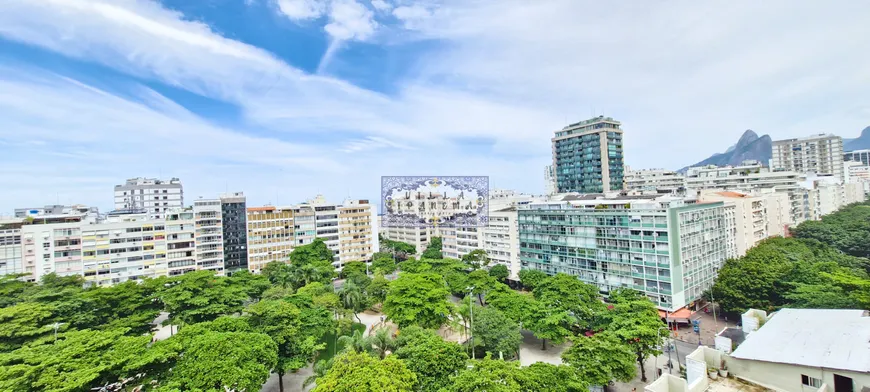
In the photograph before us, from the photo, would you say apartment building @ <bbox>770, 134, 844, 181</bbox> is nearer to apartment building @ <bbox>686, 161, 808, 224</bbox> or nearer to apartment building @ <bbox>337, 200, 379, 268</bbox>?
apartment building @ <bbox>686, 161, 808, 224</bbox>

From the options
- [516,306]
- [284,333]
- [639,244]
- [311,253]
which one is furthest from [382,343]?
[311,253]

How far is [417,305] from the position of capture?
83.4ft

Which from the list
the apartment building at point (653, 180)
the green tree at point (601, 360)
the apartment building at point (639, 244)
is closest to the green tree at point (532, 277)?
the apartment building at point (639, 244)

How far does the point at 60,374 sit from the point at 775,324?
26.5 m

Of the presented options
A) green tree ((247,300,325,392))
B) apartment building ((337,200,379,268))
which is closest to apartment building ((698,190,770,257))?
green tree ((247,300,325,392))

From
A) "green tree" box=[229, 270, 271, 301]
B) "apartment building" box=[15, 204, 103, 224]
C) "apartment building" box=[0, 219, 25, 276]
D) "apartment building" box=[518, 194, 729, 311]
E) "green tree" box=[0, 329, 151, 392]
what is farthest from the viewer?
"apartment building" box=[15, 204, 103, 224]

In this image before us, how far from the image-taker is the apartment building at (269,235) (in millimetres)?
46938

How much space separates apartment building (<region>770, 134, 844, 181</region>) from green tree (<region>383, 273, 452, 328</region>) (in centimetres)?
8838

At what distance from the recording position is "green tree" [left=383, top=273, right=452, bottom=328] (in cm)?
2512

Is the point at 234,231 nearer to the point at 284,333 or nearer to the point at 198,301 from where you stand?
the point at 198,301

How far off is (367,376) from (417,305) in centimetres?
1213

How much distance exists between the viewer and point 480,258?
145ft

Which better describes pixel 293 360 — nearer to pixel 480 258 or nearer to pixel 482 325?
pixel 482 325

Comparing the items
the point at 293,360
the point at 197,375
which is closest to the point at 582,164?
the point at 293,360
